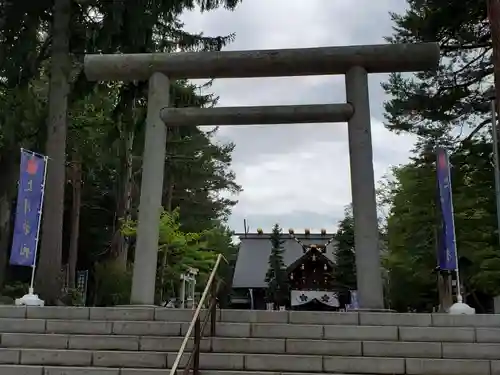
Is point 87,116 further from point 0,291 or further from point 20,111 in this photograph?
point 0,291

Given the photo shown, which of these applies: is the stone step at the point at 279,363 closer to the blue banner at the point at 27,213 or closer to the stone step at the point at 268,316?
the stone step at the point at 268,316

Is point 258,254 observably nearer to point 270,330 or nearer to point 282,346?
point 270,330

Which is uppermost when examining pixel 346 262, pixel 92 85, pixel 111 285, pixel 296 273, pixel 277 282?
pixel 92 85

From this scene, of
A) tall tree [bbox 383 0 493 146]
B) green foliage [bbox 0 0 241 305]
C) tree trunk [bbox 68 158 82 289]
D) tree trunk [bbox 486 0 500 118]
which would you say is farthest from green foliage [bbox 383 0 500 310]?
tree trunk [bbox 68 158 82 289]

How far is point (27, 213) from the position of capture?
28.0ft

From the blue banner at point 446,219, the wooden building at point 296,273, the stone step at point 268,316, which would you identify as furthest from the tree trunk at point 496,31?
the wooden building at point 296,273

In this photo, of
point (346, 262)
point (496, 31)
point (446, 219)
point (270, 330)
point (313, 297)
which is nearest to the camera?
point (270, 330)

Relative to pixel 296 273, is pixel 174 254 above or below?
above

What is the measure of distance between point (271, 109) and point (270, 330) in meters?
3.54

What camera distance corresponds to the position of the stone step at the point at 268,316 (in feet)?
21.0

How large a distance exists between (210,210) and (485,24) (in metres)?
21.0

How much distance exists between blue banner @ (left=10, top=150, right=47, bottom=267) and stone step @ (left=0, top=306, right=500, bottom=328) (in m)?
1.58

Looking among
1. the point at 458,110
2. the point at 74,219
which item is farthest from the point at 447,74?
the point at 74,219

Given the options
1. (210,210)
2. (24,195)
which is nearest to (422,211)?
(24,195)
